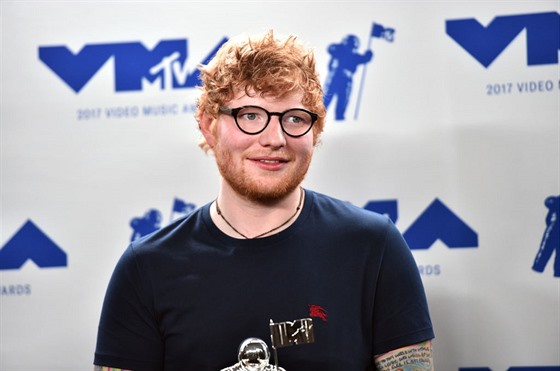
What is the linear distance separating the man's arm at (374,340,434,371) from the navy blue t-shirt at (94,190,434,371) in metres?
0.01

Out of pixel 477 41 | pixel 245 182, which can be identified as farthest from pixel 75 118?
pixel 477 41

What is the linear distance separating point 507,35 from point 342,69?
16.7 inches

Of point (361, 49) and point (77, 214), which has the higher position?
point (361, 49)

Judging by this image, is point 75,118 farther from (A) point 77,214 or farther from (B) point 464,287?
(B) point 464,287

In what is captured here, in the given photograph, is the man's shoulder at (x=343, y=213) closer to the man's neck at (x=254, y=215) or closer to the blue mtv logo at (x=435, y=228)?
the man's neck at (x=254, y=215)

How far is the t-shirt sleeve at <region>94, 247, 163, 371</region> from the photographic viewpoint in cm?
150

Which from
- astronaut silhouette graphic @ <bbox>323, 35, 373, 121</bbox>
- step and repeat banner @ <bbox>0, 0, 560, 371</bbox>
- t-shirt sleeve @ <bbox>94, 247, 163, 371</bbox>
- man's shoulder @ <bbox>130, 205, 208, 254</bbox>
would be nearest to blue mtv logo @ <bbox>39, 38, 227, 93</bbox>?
step and repeat banner @ <bbox>0, 0, 560, 371</bbox>

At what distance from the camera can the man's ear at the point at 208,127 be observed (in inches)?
59.9

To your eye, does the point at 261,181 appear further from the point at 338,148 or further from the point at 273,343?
the point at 338,148

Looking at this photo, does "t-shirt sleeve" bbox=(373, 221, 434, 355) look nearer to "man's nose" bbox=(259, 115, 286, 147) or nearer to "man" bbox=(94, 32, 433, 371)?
"man" bbox=(94, 32, 433, 371)

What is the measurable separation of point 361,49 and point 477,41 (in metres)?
0.29

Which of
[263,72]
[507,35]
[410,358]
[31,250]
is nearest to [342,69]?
[507,35]

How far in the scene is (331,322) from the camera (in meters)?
1.43

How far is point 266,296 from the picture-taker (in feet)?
4.73
